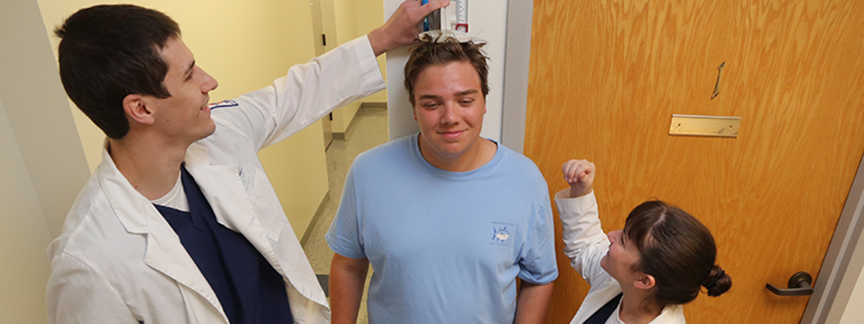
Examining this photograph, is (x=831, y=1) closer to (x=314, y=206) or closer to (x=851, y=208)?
(x=851, y=208)

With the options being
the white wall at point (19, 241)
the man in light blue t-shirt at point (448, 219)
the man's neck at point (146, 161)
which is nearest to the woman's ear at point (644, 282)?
the man in light blue t-shirt at point (448, 219)

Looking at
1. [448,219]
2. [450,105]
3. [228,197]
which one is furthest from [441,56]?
[228,197]

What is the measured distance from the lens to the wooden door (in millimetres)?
1132

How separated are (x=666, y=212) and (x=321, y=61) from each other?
3.13 feet

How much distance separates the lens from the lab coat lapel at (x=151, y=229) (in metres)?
0.92

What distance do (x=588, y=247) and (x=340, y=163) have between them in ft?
12.2

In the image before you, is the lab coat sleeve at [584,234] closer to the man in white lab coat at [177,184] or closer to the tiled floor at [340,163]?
the man in white lab coat at [177,184]

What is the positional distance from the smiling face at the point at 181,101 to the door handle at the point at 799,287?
1.68 m

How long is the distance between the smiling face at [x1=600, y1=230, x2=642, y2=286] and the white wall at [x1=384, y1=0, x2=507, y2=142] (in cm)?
42

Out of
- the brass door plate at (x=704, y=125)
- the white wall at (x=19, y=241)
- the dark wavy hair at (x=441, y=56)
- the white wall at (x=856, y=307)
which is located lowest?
the white wall at (x=856, y=307)

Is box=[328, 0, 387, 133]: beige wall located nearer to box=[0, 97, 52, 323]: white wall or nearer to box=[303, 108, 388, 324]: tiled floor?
box=[303, 108, 388, 324]: tiled floor

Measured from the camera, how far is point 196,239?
3.50 ft

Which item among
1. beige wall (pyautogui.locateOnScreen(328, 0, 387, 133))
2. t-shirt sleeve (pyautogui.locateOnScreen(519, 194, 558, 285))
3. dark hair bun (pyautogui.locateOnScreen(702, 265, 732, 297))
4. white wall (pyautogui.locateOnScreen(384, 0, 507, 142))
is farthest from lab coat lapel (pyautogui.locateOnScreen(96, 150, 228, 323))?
beige wall (pyautogui.locateOnScreen(328, 0, 387, 133))

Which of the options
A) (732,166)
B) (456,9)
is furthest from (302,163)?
(732,166)
